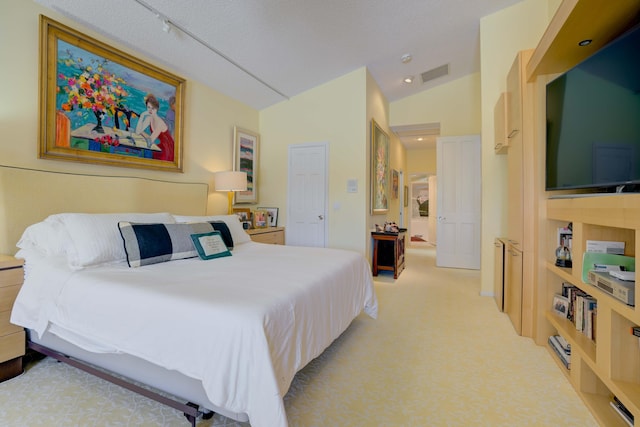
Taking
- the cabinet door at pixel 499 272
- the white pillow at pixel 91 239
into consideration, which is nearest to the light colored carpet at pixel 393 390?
the cabinet door at pixel 499 272

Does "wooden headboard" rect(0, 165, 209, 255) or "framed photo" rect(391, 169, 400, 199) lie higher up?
"framed photo" rect(391, 169, 400, 199)

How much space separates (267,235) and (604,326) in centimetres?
353

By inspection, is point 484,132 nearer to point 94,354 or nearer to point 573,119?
point 573,119

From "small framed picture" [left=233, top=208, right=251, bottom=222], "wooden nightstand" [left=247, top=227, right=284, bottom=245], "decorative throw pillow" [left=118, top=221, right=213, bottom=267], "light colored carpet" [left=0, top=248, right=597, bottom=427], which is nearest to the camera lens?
"light colored carpet" [left=0, top=248, right=597, bottom=427]

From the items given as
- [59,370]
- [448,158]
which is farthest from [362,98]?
[59,370]

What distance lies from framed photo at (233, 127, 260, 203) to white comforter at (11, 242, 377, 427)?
2386 millimetres

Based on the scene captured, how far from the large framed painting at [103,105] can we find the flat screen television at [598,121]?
11.8ft

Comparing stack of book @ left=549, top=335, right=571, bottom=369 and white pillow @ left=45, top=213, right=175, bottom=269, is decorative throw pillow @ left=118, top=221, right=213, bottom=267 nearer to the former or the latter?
white pillow @ left=45, top=213, right=175, bottom=269

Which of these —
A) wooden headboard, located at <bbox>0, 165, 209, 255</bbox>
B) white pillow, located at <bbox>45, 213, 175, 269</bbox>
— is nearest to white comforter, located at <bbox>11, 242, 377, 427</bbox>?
white pillow, located at <bbox>45, 213, 175, 269</bbox>

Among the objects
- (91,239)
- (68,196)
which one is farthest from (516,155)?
(68,196)

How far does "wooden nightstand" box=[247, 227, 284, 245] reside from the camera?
399 centimetres

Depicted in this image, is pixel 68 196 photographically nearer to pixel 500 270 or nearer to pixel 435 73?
pixel 500 270

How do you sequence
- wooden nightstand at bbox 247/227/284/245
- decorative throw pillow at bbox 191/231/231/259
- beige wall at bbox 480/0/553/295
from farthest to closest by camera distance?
wooden nightstand at bbox 247/227/284/245
beige wall at bbox 480/0/553/295
decorative throw pillow at bbox 191/231/231/259

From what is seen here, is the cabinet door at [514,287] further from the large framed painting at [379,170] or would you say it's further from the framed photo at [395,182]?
the framed photo at [395,182]
